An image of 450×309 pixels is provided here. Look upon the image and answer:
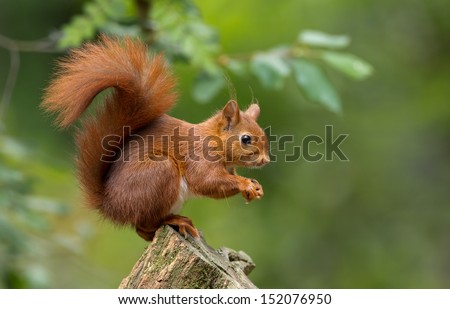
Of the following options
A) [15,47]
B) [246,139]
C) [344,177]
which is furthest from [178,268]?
[344,177]

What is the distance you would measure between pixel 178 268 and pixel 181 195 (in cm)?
38

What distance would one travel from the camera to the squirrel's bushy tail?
2.63 m

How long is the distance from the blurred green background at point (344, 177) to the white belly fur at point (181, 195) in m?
1.86

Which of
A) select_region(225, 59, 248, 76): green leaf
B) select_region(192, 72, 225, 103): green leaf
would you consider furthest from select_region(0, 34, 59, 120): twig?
select_region(225, 59, 248, 76): green leaf

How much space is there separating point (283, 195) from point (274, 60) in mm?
2303

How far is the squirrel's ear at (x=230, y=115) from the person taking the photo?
9.59ft

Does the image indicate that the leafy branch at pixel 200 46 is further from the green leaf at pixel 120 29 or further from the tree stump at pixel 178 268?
the tree stump at pixel 178 268

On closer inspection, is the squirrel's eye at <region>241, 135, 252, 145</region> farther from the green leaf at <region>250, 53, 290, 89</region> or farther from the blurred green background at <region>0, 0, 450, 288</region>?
the blurred green background at <region>0, 0, 450, 288</region>

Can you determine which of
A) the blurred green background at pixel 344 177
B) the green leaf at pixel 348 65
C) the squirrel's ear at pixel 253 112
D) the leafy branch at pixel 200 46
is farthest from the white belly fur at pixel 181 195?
the blurred green background at pixel 344 177

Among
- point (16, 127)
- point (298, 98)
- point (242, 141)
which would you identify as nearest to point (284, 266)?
point (298, 98)

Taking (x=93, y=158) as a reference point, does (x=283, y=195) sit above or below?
above

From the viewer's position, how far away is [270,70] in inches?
137

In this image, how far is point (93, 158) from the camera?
9.23 ft
